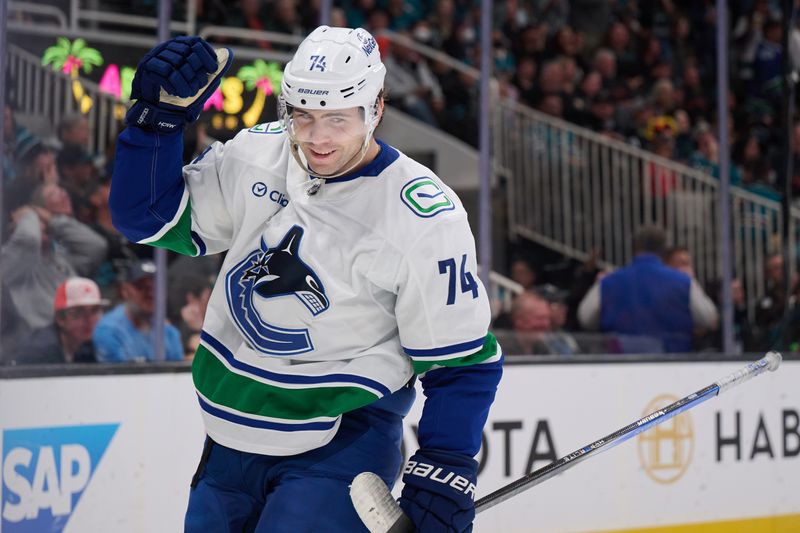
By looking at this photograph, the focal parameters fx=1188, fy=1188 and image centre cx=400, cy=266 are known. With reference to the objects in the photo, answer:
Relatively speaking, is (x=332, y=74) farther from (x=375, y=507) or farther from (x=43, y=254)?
(x=43, y=254)

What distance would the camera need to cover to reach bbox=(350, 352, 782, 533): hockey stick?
5.71ft

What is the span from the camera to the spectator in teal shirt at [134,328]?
321 cm

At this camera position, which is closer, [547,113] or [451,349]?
[451,349]

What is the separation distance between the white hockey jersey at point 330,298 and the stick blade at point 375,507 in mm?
128

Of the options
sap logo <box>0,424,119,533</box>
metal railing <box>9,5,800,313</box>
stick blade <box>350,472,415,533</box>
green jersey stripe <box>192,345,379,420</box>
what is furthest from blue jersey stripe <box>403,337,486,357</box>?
metal railing <box>9,5,800,313</box>

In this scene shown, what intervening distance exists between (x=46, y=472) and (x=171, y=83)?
4.72 feet

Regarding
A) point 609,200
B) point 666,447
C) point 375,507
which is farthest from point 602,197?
point 375,507

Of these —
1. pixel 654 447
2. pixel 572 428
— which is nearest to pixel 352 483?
A: pixel 572 428

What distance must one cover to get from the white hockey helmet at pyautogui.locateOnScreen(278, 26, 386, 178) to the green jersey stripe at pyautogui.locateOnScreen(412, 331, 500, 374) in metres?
0.33

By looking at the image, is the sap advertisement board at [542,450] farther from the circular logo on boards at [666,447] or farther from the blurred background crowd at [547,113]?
the blurred background crowd at [547,113]

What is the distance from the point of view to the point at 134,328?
3.30 metres

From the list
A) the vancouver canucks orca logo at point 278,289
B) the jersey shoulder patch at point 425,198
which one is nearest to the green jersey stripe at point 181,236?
the vancouver canucks orca logo at point 278,289

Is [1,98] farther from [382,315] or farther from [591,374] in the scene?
[591,374]

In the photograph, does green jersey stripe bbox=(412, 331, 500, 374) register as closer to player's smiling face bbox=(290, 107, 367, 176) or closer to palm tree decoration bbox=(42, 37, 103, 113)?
player's smiling face bbox=(290, 107, 367, 176)
